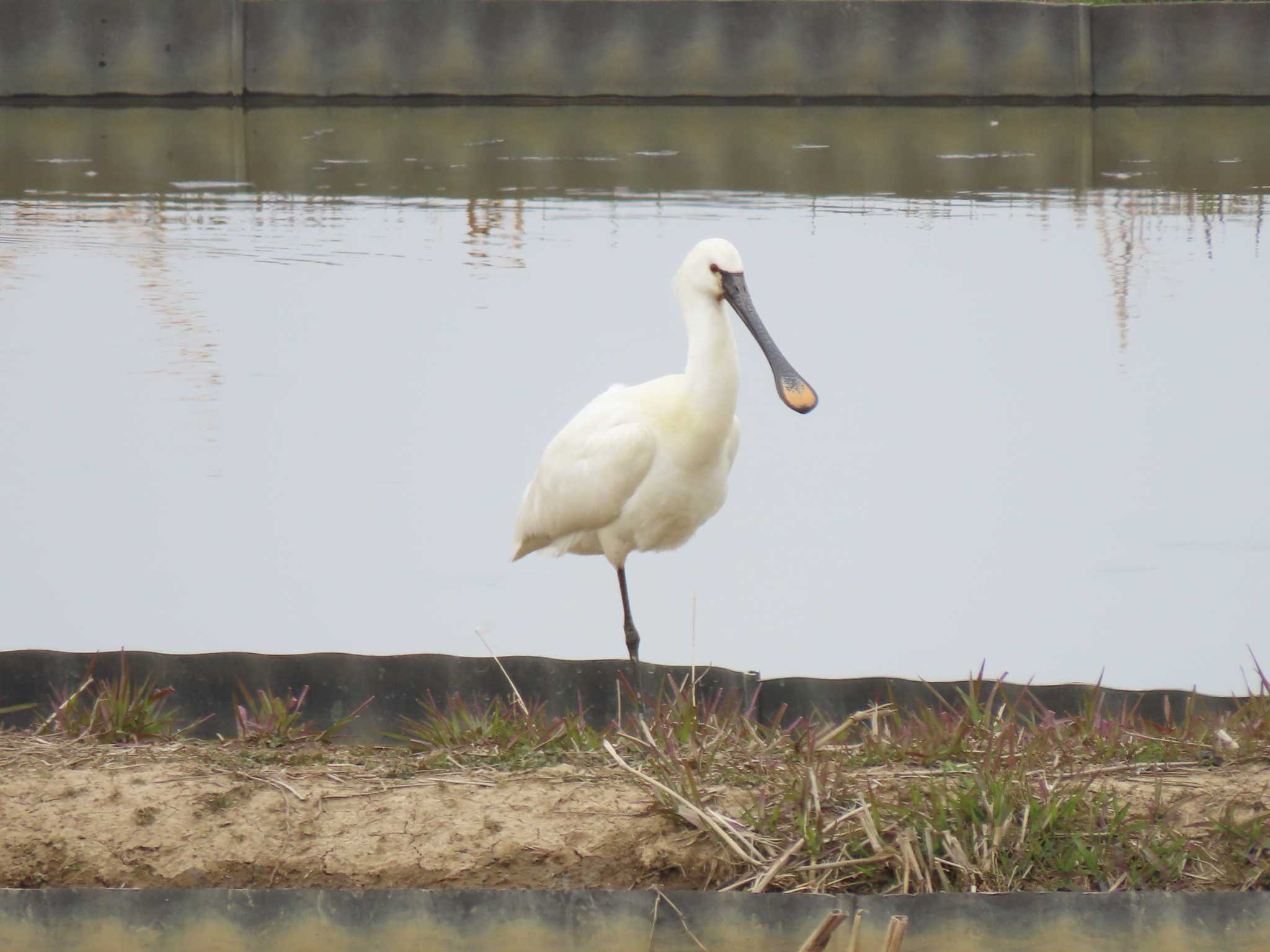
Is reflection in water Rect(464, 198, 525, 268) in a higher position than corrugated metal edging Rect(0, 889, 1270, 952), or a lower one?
higher

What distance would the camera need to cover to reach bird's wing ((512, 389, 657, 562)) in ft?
18.0

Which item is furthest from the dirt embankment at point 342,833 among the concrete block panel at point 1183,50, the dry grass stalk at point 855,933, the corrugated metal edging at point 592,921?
the concrete block panel at point 1183,50

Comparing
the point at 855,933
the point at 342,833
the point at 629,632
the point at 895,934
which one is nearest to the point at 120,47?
the point at 629,632

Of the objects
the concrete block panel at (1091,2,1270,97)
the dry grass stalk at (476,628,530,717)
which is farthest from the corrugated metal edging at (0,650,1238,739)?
the concrete block panel at (1091,2,1270,97)

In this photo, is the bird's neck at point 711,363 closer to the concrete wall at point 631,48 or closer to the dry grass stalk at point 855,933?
the dry grass stalk at point 855,933

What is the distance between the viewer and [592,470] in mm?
5539

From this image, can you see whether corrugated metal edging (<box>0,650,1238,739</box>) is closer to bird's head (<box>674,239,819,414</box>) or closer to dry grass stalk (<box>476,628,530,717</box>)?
dry grass stalk (<box>476,628,530,717</box>)

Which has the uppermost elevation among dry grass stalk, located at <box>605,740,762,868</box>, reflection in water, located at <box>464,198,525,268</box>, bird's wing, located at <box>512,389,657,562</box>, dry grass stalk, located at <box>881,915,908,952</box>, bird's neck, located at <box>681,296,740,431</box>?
reflection in water, located at <box>464,198,525,268</box>

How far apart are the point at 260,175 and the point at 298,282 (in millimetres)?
2975

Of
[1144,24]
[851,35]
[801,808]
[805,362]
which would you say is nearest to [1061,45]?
[1144,24]

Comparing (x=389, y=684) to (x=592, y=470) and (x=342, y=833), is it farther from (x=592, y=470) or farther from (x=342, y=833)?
(x=592, y=470)

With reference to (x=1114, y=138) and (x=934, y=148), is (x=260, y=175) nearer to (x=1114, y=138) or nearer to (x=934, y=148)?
(x=934, y=148)

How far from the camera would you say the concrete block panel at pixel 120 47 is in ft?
46.3

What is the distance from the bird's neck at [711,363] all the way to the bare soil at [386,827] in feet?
5.72
